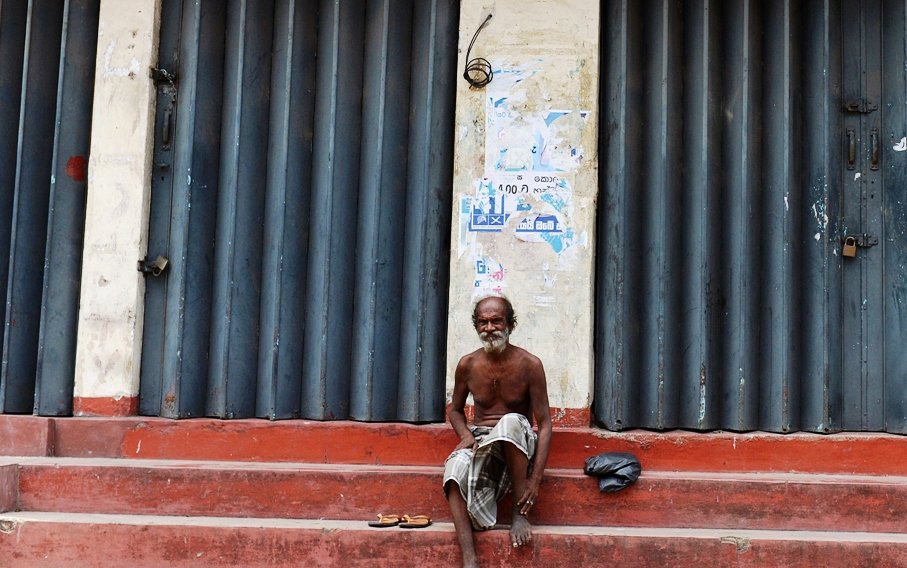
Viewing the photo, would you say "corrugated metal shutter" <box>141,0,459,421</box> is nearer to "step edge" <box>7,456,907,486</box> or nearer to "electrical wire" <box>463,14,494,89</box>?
"electrical wire" <box>463,14,494,89</box>

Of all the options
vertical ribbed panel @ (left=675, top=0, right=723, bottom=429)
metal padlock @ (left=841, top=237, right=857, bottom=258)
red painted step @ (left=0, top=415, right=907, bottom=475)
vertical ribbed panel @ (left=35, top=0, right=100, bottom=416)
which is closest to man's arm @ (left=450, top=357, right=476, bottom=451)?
red painted step @ (left=0, top=415, right=907, bottom=475)

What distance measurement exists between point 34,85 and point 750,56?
428 cm

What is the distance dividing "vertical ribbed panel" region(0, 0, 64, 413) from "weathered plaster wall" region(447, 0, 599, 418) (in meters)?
2.55

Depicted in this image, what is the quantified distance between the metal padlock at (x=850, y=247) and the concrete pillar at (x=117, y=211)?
4024 mm

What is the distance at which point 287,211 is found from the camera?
6.08m

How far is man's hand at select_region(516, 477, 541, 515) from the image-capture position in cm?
485

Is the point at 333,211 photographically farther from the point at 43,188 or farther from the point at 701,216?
the point at 701,216

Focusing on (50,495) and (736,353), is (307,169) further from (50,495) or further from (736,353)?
(736,353)

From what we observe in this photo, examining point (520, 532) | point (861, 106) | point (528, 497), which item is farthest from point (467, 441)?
point (861, 106)

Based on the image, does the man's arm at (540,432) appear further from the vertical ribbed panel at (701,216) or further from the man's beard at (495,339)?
the vertical ribbed panel at (701,216)

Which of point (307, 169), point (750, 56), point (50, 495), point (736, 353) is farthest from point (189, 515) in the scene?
point (750, 56)

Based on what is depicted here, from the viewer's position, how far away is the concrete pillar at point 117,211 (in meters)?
5.96

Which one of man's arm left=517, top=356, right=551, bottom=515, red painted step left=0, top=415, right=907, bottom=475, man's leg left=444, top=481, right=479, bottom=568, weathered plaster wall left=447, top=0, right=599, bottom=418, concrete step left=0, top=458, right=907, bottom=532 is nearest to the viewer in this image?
man's leg left=444, top=481, right=479, bottom=568

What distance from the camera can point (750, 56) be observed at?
589 centimetres
